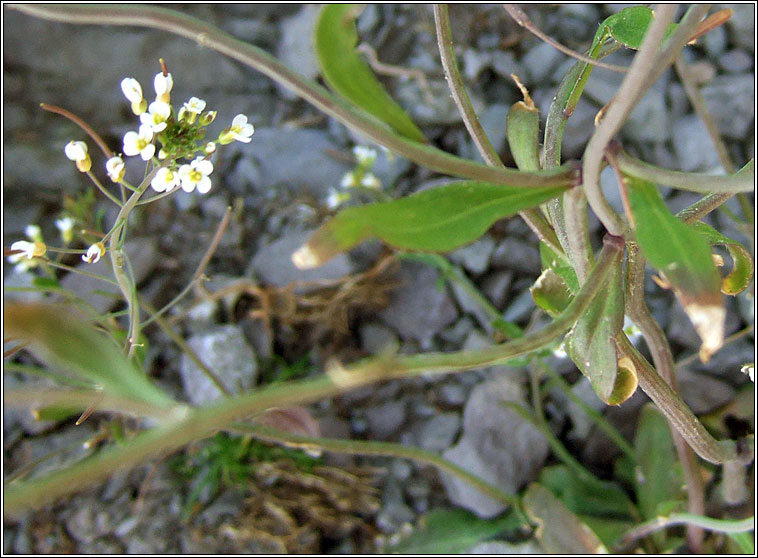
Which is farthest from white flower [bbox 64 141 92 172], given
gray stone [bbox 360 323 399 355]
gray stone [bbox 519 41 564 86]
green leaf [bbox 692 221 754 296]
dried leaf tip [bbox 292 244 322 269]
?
gray stone [bbox 519 41 564 86]

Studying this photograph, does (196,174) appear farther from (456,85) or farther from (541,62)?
(541,62)

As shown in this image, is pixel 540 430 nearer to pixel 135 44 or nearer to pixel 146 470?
pixel 146 470

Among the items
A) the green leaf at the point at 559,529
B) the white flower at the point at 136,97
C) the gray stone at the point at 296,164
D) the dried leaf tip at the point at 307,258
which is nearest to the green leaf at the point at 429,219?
the dried leaf tip at the point at 307,258

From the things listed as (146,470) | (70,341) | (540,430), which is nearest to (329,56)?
(70,341)

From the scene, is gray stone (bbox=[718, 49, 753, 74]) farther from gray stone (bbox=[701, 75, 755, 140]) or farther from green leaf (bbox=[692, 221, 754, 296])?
green leaf (bbox=[692, 221, 754, 296])

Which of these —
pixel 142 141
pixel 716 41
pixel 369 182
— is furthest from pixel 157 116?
pixel 716 41

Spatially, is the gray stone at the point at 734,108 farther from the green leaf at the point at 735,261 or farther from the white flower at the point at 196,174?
the white flower at the point at 196,174
